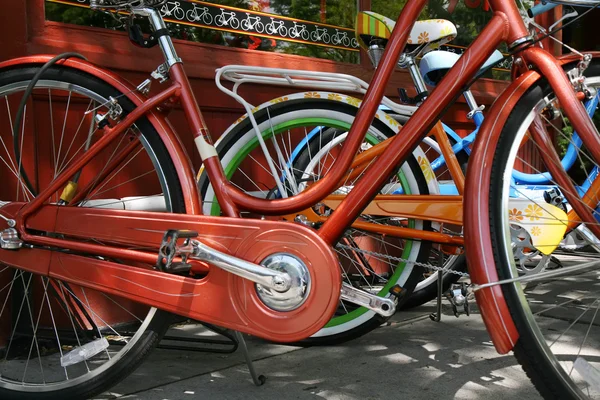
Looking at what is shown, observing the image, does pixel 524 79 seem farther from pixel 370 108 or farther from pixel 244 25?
pixel 244 25

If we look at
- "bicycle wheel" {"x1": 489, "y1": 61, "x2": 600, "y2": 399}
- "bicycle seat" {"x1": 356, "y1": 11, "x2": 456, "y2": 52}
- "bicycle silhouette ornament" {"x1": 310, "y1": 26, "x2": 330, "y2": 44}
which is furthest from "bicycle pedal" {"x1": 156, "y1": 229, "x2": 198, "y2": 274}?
"bicycle silhouette ornament" {"x1": 310, "y1": 26, "x2": 330, "y2": 44}

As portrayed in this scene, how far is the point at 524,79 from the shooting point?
5.06 feet

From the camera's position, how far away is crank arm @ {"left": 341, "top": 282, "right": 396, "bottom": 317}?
2.00 m

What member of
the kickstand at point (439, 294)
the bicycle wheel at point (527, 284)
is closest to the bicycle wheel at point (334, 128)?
the kickstand at point (439, 294)

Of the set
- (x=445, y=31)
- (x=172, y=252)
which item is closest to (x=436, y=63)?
(x=445, y=31)

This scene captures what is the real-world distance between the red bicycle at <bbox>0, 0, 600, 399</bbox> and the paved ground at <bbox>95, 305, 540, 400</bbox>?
0.28 metres

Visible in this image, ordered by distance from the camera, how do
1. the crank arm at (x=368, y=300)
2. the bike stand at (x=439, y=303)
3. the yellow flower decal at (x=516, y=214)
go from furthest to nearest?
the bike stand at (x=439, y=303) < the yellow flower decal at (x=516, y=214) < the crank arm at (x=368, y=300)

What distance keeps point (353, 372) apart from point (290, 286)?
796 mm

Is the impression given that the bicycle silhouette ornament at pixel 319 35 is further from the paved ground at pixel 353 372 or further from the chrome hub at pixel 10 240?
the chrome hub at pixel 10 240

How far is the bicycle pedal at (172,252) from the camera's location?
1681 millimetres

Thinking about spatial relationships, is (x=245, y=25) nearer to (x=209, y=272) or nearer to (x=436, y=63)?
(x=436, y=63)

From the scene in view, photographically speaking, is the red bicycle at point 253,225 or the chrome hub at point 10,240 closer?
the red bicycle at point 253,225

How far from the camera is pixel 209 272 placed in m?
1.75

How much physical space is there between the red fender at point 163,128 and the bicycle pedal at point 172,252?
5.9 inches
